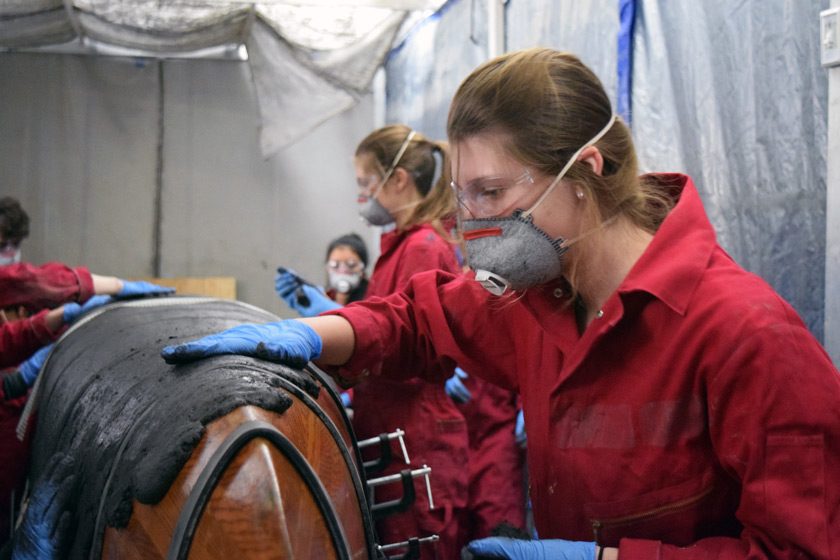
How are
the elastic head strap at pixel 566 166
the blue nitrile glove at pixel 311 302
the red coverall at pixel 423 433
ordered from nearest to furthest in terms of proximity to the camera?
the elastic head strap at pixel 566 166
the red coverall at pixel 423 433
the blue nitrile glove at pixel 311 302

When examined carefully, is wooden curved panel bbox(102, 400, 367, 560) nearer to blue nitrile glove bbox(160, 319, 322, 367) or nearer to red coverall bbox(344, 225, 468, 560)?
blue nitrile glove bbox(160, 319, 322, 367)

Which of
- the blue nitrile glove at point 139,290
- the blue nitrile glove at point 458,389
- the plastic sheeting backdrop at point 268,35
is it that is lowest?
the blue nitrile glove at point 458,389

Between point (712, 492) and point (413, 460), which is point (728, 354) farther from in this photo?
point (413, 460)

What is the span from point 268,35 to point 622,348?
336cm

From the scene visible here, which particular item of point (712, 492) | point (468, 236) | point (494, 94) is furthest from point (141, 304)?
point (712, 492)

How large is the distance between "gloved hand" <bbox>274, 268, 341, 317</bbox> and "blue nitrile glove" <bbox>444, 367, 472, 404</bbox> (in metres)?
0.50

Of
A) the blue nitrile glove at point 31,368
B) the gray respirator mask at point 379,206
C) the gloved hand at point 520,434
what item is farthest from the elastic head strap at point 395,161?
the blue nitrile glove at point 31,368

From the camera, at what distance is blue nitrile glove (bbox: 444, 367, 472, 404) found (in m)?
2.28

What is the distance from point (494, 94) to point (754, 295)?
43cm

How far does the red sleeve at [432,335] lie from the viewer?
1.35 m

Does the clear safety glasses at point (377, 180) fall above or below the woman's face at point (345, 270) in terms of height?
above

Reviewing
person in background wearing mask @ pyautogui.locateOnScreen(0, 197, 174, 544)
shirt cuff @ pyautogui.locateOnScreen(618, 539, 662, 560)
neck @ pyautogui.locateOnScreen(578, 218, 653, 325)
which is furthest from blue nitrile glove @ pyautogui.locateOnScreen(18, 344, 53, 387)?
shirt cuff @ pyautogui.locateOnScreen(618, 539, 662, 560)

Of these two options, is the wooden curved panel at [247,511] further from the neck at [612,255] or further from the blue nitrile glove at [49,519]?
the neck at [612,255]

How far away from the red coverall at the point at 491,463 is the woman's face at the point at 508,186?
1.09m
